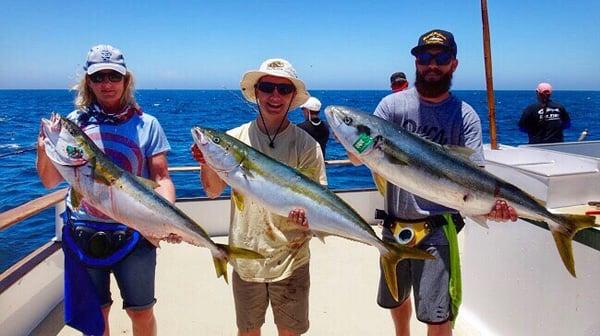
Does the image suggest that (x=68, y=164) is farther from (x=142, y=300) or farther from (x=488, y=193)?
(x=488, y=193)

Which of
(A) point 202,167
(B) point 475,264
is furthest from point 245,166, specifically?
(B) point 475,264

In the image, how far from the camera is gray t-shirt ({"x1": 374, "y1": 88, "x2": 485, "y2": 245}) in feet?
9.19

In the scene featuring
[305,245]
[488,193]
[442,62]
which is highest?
[442,62]

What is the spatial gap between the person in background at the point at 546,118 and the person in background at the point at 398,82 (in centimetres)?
264

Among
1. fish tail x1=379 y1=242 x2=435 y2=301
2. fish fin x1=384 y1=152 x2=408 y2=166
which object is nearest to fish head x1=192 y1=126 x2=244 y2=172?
fish fin x1=384 y1=152 x2=408 y2=166

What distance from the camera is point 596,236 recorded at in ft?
8.15

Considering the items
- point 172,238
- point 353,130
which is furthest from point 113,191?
point 353,130

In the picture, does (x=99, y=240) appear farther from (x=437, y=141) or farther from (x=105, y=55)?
(x=437, y=141)

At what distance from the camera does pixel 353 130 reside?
2365mm

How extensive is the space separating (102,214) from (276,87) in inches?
46.3

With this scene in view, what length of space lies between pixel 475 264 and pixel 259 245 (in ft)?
6.24

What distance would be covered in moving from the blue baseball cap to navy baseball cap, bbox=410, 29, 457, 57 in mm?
1675

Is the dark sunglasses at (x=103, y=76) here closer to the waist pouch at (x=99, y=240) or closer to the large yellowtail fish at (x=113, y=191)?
the large yellowtail fish at (x=113, y=191)

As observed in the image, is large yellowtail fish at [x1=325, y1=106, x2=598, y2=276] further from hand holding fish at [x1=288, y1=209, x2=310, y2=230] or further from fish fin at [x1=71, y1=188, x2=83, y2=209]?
fish fin at [x1=71, y1=188, x2=83, y2=209]
